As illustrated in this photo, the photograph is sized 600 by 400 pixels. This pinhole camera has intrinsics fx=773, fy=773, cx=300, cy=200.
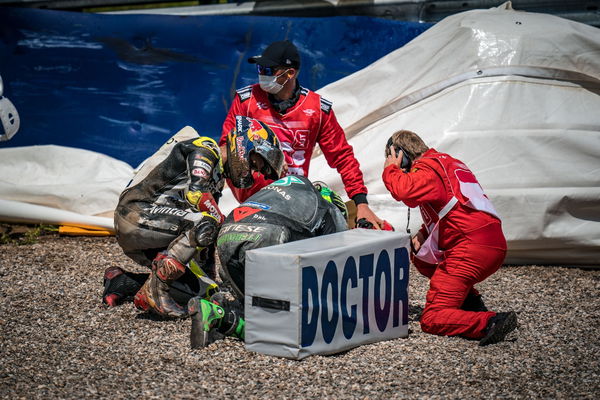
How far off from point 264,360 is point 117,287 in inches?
65.3

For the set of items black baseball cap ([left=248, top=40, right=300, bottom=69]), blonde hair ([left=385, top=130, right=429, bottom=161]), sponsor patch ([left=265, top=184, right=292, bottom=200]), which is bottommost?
sponsor patch ([left=265, top=184, right=292, bottom=200])

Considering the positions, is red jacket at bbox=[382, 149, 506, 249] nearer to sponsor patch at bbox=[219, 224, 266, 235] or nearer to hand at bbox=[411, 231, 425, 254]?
hand at bbox=[411, 231, 425, 254]

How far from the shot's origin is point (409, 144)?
5203 mm

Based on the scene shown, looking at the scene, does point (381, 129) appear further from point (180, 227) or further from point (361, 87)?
point (180, 227)

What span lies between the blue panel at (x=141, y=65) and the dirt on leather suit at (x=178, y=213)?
10.5ft

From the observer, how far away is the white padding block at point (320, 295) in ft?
13.5

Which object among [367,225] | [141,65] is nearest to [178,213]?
[367,225]

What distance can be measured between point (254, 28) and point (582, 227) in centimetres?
431

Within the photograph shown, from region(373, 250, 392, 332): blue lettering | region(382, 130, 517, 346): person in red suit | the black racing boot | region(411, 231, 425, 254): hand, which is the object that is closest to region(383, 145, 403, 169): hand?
region(382, 130, 517, 346): person in red suit

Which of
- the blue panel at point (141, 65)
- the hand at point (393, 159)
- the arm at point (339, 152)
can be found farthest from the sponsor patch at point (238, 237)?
the blue panel at point (141, 65)

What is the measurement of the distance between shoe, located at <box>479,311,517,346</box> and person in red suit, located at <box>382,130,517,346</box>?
0.17m

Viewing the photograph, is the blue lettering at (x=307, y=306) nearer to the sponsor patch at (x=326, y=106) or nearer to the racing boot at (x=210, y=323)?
the racing boot at (x=210, y=323)

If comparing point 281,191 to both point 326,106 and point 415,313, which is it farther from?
point 326,106

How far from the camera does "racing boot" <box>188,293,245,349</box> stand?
14.6ft
